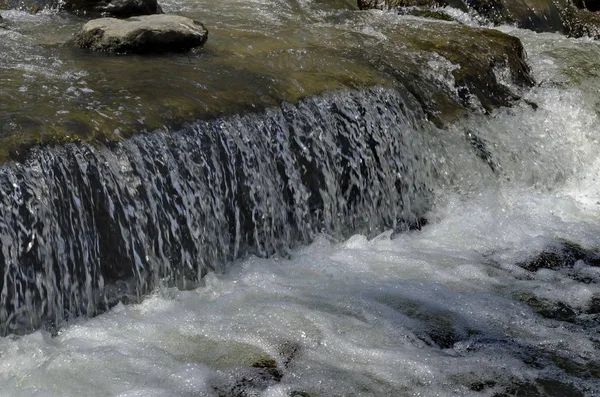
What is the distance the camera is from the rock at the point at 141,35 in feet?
23.6

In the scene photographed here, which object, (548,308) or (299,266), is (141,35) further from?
(548,308)

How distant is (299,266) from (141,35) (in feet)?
7.97

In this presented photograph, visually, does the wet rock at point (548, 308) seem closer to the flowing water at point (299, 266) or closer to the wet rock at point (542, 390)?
the flowing water at point (299, 266)

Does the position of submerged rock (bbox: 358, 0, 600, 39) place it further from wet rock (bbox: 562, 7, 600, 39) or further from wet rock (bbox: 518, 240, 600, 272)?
wet rock (bbox: 518, 240, 600, 272)

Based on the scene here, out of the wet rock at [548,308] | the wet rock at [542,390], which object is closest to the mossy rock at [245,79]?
the wet rock at [548,308]

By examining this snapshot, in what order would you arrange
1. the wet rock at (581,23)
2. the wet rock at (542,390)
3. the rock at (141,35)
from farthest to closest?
the wet rock at (581,23) → the rock at (141,35) → the wet rock at (542,390)

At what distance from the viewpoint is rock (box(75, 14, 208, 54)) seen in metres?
7.21

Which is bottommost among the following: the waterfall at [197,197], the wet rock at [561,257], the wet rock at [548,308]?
the wet rock at [561,257]

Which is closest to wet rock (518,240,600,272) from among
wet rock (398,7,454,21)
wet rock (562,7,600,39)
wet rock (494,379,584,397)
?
wet rock (494,379,584,397)

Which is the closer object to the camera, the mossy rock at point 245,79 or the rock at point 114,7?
the mossy rock at point 245,79

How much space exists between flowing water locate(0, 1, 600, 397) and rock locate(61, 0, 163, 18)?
8.59 feet

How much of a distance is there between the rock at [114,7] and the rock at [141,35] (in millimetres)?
1073

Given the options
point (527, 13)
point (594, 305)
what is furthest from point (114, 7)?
point (594, 305)

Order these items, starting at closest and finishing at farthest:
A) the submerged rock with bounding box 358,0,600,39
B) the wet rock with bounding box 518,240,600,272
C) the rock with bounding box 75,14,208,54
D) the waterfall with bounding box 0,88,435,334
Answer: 1. the waterfall with bounding box 0,88,435,334
2. the wet rock with bounding box 518,240,600,272
3. the rock with bounding box 75,14,208,54
4. the submerged rock with bounding box 358,0,600,39
